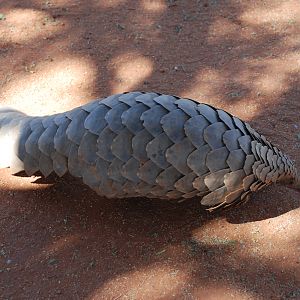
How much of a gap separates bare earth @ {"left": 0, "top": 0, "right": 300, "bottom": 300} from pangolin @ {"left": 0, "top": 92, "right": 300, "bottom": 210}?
0.73ft

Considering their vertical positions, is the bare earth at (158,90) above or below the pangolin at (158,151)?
below

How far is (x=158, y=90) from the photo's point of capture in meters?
3.20

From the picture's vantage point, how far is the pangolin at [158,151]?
219 centimetres

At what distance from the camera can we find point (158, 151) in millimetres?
2180

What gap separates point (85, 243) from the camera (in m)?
2.36

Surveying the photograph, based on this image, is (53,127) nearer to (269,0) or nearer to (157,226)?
(157,226)

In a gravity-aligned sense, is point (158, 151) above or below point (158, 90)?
above

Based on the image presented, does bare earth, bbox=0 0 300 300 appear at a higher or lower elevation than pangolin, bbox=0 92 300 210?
lower

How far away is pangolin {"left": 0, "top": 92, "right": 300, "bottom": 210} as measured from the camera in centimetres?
219

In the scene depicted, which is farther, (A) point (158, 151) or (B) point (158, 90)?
(B) point (158, 90)

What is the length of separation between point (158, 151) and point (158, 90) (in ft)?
3.60

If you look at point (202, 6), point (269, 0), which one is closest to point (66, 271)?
point (202, 6)

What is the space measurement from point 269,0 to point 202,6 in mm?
570

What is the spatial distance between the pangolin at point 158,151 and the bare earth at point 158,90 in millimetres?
224
